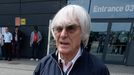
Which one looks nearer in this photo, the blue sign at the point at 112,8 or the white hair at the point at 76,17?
the white hair at the point at 76,17

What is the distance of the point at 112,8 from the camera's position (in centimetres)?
1446

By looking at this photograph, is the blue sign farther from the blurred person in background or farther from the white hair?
the white hair

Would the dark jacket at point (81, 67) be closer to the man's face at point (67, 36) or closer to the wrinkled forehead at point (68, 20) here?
the man's face at point (67, 36)

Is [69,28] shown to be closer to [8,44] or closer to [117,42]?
[117,42]

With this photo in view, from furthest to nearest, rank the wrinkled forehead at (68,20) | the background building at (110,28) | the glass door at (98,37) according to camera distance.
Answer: the glass door at (98,37) < the background building at (110,28) < the wrinkled forehead at (68,20)

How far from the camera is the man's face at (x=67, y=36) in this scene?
214 centimetres

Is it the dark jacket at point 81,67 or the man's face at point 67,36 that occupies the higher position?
the man's face at point 67,36

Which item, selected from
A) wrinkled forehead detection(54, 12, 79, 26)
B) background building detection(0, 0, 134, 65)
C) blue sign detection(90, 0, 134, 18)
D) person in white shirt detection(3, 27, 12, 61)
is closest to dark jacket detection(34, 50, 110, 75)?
wrinkled forehead detection(54, 12, 79, 26)

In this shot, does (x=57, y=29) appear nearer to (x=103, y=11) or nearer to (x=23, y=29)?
(x=103, y=11)

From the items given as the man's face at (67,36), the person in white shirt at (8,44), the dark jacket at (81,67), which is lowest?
the person in white shirt at (8,44)

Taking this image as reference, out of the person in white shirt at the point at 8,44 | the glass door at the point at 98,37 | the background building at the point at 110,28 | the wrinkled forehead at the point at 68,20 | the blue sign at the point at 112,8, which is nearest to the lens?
the wrinkled forehead at the point at 68,20

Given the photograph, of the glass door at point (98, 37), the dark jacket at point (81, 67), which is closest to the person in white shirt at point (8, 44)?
the glass door at point (98, 37)

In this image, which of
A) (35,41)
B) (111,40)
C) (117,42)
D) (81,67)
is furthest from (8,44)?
(81,67)

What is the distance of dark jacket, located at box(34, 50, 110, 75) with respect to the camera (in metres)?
2.19
